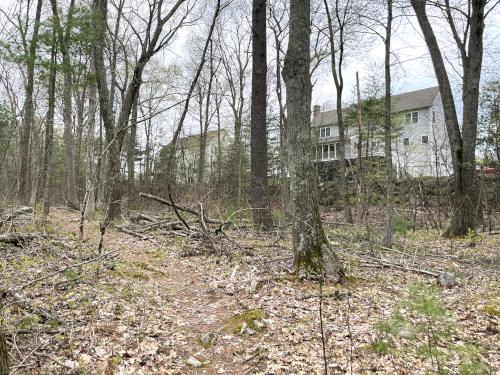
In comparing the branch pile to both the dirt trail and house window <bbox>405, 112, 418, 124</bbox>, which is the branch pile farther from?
house window <bbox>405, 112, 418, 124</bbox>

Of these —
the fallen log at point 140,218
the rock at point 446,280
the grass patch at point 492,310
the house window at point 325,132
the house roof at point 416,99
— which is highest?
the house roof at point 416,99

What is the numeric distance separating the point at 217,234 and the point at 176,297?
2839 mm

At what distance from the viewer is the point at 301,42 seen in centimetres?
517

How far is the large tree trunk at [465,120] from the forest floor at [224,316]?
3845 mm

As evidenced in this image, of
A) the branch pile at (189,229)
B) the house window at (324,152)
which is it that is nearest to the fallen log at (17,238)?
the branch pile at (189,229)

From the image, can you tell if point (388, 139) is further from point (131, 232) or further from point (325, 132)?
point (325, 132)

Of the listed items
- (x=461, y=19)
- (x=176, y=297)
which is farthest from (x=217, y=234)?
(x=461, y=19)

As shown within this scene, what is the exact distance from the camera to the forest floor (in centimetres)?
312

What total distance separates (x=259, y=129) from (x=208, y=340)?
21.5 ft

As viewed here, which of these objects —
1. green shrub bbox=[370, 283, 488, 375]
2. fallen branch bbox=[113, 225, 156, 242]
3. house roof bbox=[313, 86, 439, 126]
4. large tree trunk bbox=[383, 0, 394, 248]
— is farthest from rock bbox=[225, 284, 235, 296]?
house roof bbox=[313, 86, 439, 126]

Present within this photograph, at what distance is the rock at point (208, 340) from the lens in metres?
3.61

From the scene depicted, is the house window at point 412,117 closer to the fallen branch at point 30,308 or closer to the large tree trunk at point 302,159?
the large tree trunk at point 302,159

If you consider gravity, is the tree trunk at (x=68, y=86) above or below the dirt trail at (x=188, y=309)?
above

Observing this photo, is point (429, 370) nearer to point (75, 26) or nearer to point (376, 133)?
point (75, 26)
